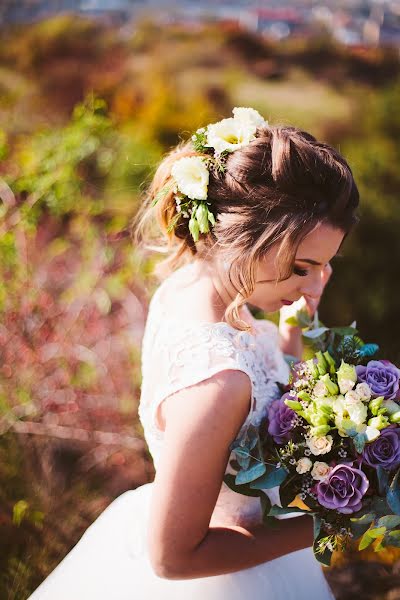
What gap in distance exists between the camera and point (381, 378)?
1.54m

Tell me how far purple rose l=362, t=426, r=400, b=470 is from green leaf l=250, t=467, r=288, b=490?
0.71 feet

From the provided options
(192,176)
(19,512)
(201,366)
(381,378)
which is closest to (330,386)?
(381,378)

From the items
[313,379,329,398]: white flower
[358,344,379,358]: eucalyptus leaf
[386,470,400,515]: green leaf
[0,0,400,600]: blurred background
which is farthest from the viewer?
[0,0,400,600]: blurred background

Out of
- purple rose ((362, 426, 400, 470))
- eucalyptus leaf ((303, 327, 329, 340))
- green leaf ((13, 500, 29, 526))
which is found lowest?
green leaf ((13, 500, 29, 526))

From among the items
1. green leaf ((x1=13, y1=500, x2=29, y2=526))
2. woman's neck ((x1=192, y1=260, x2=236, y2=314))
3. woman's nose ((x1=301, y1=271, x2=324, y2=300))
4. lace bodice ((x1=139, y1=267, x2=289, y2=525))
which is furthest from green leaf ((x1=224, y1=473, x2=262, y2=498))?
green leaf ((x1=13, y1=500, x2=29, y2=526))

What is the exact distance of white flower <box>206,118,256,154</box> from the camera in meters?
1.65

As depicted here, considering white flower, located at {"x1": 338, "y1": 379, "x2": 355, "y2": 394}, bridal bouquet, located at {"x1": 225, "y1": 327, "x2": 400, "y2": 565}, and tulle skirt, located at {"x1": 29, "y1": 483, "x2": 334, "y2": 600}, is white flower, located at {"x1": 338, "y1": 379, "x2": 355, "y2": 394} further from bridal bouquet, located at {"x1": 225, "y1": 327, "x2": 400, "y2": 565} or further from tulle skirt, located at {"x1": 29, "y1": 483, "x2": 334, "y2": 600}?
tulle skirt, located at {"x1": 29, "y1": 483, "x2": 334, "y2": 600}

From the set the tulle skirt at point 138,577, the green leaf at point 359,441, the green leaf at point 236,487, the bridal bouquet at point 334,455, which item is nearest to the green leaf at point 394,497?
the bridal bouquet at point 334,455

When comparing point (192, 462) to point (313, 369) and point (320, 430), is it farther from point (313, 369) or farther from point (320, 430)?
point (313, 369)

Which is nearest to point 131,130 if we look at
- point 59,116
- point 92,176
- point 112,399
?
point 92,176

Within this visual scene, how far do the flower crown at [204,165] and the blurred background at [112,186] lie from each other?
1.61 feet

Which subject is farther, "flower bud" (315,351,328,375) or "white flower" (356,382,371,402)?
"flower bud" (315,351,328,375)

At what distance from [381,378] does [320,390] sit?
→ 0.56 ft

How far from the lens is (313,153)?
5.25ft
